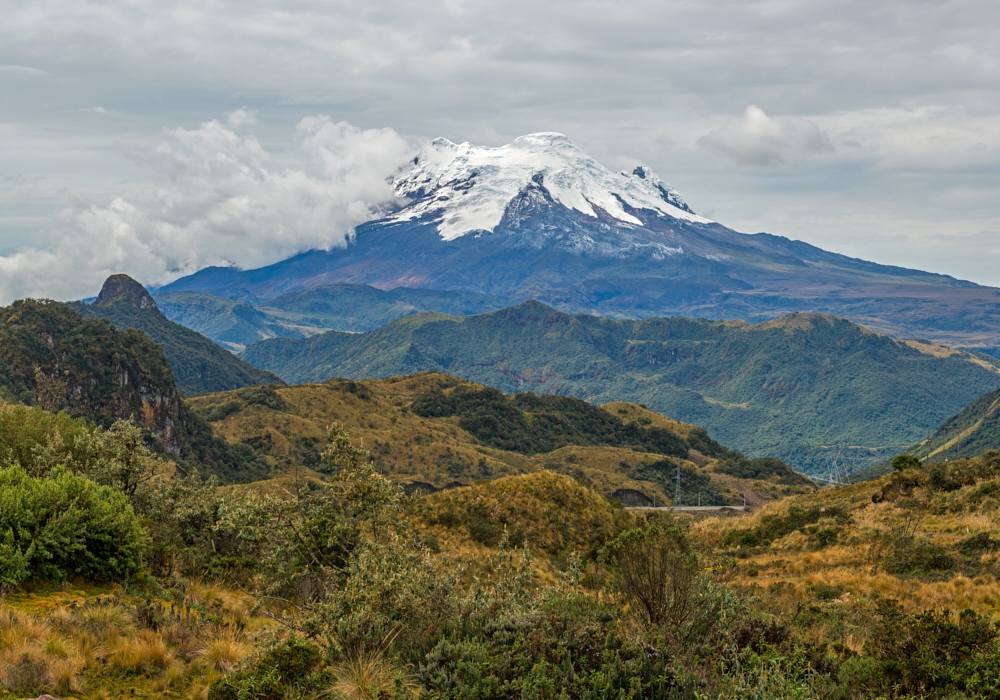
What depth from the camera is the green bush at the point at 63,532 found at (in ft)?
44.7

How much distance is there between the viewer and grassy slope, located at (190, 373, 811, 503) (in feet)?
385

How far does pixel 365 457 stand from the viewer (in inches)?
587

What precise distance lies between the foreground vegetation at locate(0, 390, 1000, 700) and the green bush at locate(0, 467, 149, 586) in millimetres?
41

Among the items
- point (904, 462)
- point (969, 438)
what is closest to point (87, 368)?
point (904, 462)

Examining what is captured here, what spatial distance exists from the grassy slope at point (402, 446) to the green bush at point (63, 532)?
298ft

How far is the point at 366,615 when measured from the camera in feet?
37.8

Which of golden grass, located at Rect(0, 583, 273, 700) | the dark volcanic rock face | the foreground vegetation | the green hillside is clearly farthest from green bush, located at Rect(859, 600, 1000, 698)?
the green hillside

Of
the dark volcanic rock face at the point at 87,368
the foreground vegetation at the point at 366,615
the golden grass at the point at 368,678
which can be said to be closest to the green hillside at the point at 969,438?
the dark volcanic rock face at the point at 87,368

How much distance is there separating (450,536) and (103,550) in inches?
811

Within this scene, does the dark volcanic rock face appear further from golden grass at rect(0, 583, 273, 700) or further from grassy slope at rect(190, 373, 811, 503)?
golden grass at rect(0, 583, 273, 700)

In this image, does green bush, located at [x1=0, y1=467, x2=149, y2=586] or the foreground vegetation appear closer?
the foreground vegetation

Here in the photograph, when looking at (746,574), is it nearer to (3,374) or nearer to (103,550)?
(103,550)

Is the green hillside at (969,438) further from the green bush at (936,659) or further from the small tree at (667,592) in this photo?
the small tree at (667,592)

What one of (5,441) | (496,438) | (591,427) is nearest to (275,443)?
(496,438)
